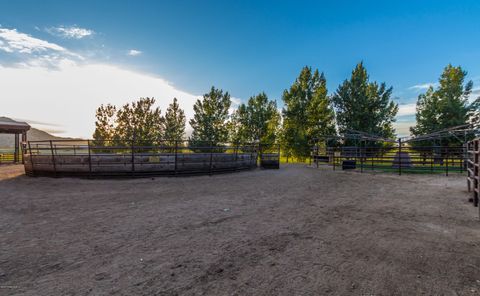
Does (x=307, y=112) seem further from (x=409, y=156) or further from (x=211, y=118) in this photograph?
(x=409, y=156)

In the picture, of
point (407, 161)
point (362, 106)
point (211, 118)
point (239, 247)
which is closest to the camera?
point (239, 247)

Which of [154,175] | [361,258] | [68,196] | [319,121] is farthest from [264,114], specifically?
[361,258]

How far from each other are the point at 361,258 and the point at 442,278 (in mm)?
783

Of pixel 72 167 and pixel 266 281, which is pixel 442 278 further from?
pixel 72 167

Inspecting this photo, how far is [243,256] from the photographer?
2.90 m

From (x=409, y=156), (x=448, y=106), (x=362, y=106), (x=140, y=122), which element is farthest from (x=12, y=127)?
(x=448, y=106)

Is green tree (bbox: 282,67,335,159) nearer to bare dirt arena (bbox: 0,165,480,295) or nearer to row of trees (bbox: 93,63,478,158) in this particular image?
row of trees (bbox: 93,63,478,158)

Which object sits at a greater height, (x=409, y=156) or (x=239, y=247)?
(x=409, y=156)

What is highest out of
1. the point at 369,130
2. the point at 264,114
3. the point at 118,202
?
the point at 264,114

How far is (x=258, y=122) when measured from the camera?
3825 cm

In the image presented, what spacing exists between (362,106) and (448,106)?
8749 millimetres

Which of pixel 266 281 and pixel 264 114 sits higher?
pixel 264 114

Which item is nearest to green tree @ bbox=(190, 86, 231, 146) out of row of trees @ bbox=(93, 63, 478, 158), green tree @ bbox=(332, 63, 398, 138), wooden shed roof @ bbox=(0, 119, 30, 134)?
row of trees @ bbox=(93, 63, 478, 158)

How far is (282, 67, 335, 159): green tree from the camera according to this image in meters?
31.0
